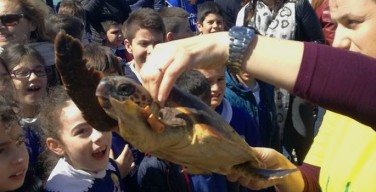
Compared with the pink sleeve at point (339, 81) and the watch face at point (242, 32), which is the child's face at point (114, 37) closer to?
the watch face at point (242, 32)

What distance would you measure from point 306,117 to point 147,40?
52.4 inches

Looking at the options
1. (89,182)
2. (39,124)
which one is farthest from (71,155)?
(39,124)

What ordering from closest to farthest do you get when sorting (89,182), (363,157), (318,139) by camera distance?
(363,157)
(318,139)
(89,182)

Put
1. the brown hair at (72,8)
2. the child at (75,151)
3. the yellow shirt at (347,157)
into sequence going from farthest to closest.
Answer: the brown hair at (72,8) < the child at (75,151) < the yellow shirt at (347,157)

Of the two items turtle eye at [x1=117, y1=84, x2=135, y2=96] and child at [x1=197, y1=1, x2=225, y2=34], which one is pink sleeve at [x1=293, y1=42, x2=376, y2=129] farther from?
child at [x1=197, y1=1, x2=225, y2=34]

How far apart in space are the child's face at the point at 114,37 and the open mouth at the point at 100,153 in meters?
3.12

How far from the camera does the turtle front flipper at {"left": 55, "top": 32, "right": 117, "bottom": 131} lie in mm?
1397

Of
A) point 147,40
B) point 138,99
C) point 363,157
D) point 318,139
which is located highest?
point 138,99

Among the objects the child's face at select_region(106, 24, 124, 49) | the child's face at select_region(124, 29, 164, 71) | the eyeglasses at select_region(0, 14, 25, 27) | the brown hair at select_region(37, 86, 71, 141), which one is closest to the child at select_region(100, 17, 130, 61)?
the child's face at select_region(106, 24, 124, 49)

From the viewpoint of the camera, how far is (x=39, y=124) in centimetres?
268

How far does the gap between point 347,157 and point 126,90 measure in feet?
1.97

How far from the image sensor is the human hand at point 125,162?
274 cm

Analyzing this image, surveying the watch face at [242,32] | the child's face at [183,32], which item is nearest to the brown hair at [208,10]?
the child's face at [183,32]

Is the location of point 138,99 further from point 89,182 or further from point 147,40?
point 147,40
